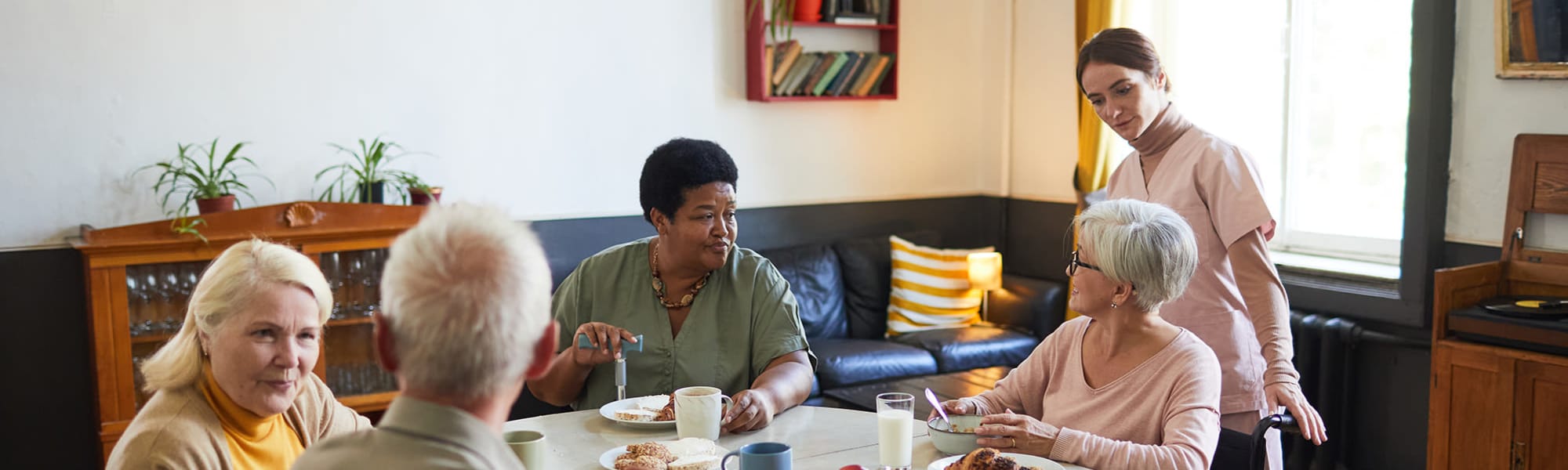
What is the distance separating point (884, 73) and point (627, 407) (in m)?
3.11

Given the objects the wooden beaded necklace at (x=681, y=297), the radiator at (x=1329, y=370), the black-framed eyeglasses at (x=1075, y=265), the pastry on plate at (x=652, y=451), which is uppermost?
the black-framed eyeglasses at (x=1075, y=265)

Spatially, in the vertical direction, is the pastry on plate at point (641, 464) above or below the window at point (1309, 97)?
below

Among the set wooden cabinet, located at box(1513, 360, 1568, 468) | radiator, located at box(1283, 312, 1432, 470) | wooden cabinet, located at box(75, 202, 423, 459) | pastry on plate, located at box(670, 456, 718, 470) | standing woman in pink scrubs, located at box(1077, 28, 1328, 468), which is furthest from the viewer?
radiator, located at box(1283, 312, 1432, 470)

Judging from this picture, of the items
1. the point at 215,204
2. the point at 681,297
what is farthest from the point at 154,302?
the point at 681,297

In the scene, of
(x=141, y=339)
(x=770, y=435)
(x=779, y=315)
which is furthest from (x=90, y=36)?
(x=770, y=435)

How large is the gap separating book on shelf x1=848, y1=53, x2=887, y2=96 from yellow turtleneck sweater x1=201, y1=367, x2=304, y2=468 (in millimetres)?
3555

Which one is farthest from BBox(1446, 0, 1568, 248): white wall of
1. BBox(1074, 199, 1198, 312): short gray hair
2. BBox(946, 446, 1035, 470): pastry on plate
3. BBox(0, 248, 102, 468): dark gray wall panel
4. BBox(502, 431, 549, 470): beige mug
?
BBox(0, 248, 102, 468): dark gray wall panel

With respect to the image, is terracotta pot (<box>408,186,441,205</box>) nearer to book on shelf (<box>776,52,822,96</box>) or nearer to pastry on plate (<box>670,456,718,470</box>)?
book on shelf (<box>776,52,822,96</box>)

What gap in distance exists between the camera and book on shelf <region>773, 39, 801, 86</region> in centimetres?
476

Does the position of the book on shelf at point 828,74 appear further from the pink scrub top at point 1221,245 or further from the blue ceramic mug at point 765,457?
the blue ceramic mug at point 765,457

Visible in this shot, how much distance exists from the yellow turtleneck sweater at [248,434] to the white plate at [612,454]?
0.45 meters

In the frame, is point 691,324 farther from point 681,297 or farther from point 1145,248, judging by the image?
point 1145,248

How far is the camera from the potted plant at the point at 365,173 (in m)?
3.97

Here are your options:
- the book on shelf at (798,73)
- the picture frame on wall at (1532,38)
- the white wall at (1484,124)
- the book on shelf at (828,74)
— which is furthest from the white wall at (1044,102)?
the picture frame on wall at (1532,38)
